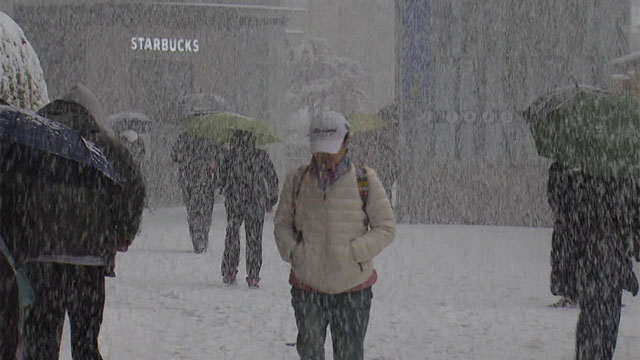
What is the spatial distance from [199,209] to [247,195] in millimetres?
3165

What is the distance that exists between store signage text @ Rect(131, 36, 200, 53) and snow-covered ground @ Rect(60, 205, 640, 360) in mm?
12481

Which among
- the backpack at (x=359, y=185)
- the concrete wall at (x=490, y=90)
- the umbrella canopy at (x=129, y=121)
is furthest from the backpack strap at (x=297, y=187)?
the umbrella canopy at (x=129, y=121)

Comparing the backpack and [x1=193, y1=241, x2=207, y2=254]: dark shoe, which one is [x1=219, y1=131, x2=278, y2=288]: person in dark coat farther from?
the backpack

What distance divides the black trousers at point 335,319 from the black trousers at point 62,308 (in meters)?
1.01

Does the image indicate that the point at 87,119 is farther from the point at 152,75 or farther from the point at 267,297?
the point at 152,75

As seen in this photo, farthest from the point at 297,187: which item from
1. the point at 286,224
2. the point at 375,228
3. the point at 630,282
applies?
the point at 630,282

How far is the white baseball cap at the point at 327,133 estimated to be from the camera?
5.18 m

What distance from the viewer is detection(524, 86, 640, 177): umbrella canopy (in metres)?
5.99

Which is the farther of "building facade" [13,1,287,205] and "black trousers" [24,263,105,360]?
"building facade" [13,1,287,205]

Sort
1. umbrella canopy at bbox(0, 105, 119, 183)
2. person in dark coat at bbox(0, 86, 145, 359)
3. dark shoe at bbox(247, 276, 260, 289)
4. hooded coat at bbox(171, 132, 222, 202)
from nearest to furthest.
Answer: umbrella canopy at bbox(0, 105, 119, 183), person in dark coat at bbox(0, 86, 145, 359), dark shoe at bbox(247, 276, 260, 289), hooded coat at bbox(171, 132, 222, 202)

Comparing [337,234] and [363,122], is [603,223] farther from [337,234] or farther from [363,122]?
[363,122]


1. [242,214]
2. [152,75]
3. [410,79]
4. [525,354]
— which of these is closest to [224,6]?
[152,75]

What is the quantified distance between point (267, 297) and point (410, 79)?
10.2 metres

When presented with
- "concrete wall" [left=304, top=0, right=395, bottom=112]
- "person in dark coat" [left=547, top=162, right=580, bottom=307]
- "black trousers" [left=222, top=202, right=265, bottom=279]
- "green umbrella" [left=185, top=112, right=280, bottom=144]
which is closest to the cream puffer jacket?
"person in dark coat" [left=547, top=162, right=580, bottom=307]
